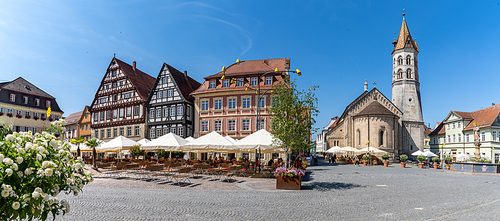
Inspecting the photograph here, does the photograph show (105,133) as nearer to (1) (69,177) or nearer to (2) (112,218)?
(2) (112,218)

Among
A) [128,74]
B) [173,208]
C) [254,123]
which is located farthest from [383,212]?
[128,74]

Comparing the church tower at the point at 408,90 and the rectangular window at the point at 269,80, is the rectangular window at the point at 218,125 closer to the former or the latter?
the rectangular window at the point at 269,80

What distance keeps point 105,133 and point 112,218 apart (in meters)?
41.9

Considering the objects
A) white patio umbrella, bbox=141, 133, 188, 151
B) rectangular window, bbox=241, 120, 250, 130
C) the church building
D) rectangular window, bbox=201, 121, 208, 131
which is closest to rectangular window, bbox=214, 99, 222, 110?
rectangular window, bbox=201, 121, 208, 131

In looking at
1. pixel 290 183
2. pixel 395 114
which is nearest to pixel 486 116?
pixel 395 114

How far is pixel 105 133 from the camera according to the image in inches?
1816

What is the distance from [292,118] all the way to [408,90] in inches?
2113

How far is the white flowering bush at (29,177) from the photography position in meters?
3.38

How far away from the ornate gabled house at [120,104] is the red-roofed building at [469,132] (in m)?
48.4

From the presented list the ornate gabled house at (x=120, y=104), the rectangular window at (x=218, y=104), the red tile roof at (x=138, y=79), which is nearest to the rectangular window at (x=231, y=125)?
the rectangular window at (x=218, y=104)

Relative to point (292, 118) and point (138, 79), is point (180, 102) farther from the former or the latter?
point (292, 118)

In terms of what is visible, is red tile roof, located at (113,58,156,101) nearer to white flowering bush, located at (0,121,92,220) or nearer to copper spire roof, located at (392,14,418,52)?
white flowering bush, located at (0,121,92,220)

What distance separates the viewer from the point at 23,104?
5069cm

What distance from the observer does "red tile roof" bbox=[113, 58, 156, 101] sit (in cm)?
4403
